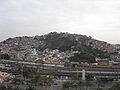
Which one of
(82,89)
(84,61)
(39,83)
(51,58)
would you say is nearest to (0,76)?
(39,83)

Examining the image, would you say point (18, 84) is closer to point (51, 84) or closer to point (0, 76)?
point (51, 84)

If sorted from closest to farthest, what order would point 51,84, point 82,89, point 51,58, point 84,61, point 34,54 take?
point 82,89 < point 51,84 < point 84,61 < point 51,58 < point 34,54

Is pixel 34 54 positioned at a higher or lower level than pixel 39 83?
higher

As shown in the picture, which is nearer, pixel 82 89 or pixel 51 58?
pixel 82 89

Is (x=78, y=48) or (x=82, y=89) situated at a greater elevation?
(x=78, y=48)

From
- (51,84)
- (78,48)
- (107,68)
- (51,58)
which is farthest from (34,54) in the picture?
(51,84)

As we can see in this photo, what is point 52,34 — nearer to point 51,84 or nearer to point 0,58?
point 0,58

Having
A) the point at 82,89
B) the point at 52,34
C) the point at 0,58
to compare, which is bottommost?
the point at 82,89

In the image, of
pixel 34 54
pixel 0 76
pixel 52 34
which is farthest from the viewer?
pixel 52 34

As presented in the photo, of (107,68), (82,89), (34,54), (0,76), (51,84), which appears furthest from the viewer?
(34,54)
